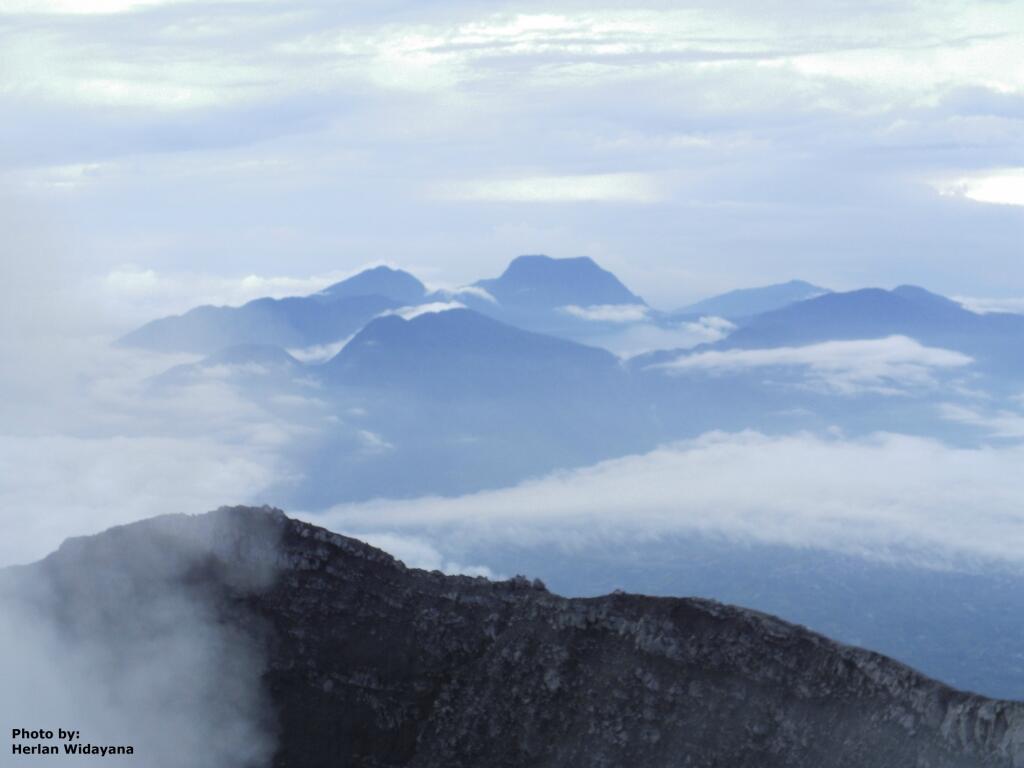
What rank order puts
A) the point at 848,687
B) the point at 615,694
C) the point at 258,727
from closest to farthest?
1. the point at 848,687
2. the point at 615,694
3. the point at 258,727

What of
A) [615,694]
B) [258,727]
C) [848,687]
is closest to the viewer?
[848,687]

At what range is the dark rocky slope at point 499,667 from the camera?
184ft

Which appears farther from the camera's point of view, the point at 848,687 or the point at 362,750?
the point at 362,750

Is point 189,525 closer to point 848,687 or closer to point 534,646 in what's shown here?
point 534,646

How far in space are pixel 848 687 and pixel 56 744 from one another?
38308mm

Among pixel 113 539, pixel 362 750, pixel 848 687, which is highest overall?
pixel 113 539

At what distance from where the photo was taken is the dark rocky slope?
56.2m

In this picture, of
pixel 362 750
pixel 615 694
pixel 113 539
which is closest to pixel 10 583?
pixel 113 539

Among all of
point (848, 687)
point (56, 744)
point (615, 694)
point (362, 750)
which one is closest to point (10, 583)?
point (56, 744)

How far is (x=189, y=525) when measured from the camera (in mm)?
70812

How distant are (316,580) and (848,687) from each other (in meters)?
28.5

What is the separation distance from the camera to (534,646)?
65.4m

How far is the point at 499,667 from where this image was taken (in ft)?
216

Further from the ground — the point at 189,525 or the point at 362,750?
the point at 189,525
